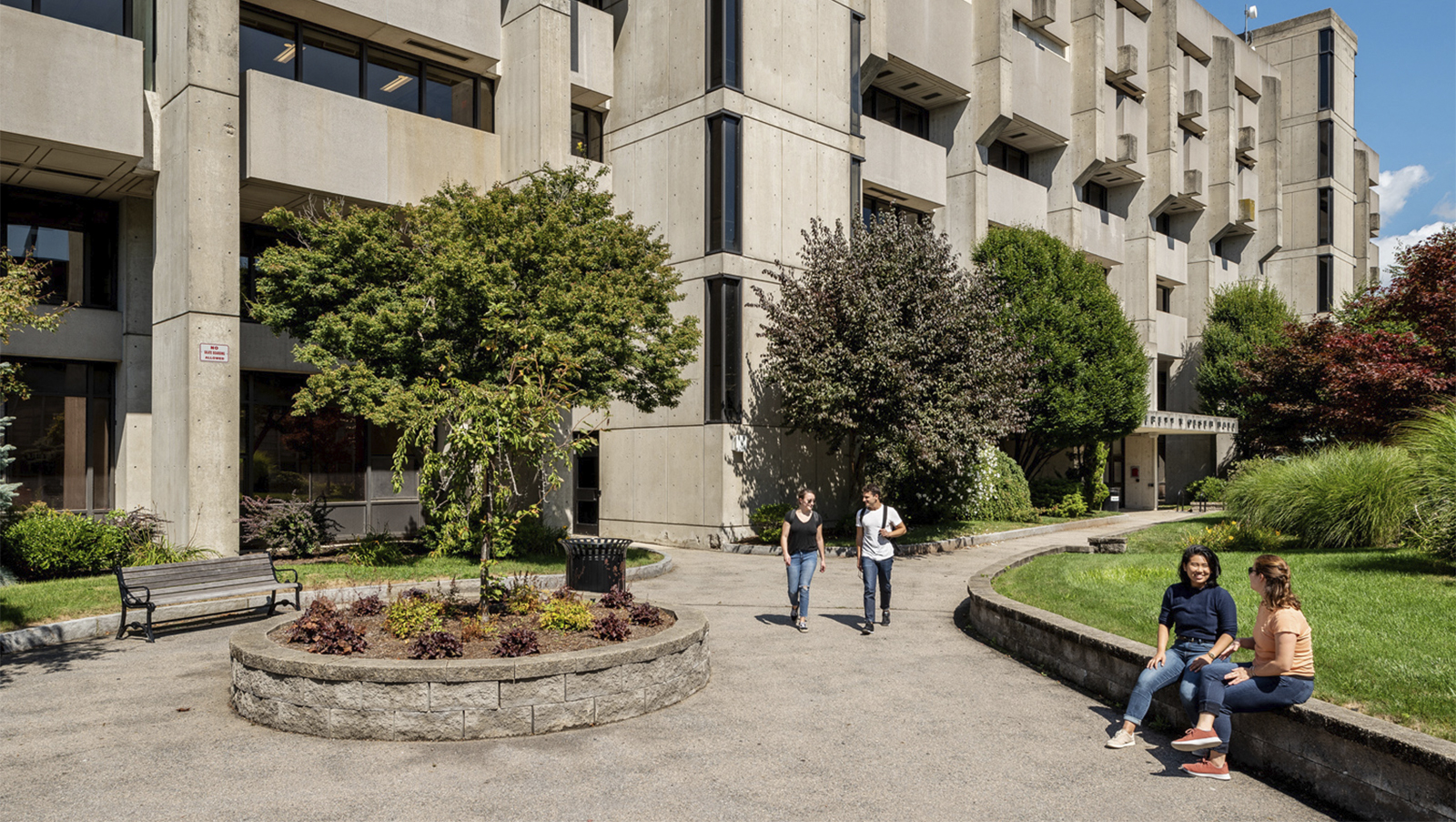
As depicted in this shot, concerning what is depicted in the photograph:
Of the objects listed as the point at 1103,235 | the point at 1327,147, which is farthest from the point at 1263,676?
the point at 1327,147

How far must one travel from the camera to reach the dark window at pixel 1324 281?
46.3 meters

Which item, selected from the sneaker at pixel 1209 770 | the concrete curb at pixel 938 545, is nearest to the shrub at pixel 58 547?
the concrete curb at pixel 938 545

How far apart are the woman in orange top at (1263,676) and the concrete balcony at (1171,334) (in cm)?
3669

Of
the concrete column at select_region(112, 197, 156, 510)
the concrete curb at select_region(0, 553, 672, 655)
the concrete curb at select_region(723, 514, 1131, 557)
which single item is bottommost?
the concrete curb at select_region(723, 514, 1131, 557)

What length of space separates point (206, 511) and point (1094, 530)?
21547mm

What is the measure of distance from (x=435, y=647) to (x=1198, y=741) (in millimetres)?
5662

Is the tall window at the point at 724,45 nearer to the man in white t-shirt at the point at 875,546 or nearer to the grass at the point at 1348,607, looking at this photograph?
the grass at the point at 1348,607

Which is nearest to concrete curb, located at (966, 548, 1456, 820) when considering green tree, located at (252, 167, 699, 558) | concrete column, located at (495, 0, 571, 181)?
green tree, located at (252, 167, 699, 558)

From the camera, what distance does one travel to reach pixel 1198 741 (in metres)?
6.26

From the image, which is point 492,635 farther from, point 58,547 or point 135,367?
point 135,367

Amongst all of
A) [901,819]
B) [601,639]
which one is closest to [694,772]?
[901,819]

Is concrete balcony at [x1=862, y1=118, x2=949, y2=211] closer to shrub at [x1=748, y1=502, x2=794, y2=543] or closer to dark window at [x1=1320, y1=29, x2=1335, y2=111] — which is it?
shrub at [x1=748, y1=502, x2=794, y2=543]

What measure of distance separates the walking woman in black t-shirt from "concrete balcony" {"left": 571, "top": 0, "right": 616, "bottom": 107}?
1597 cm

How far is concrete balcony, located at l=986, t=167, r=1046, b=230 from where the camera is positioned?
31922 mm
